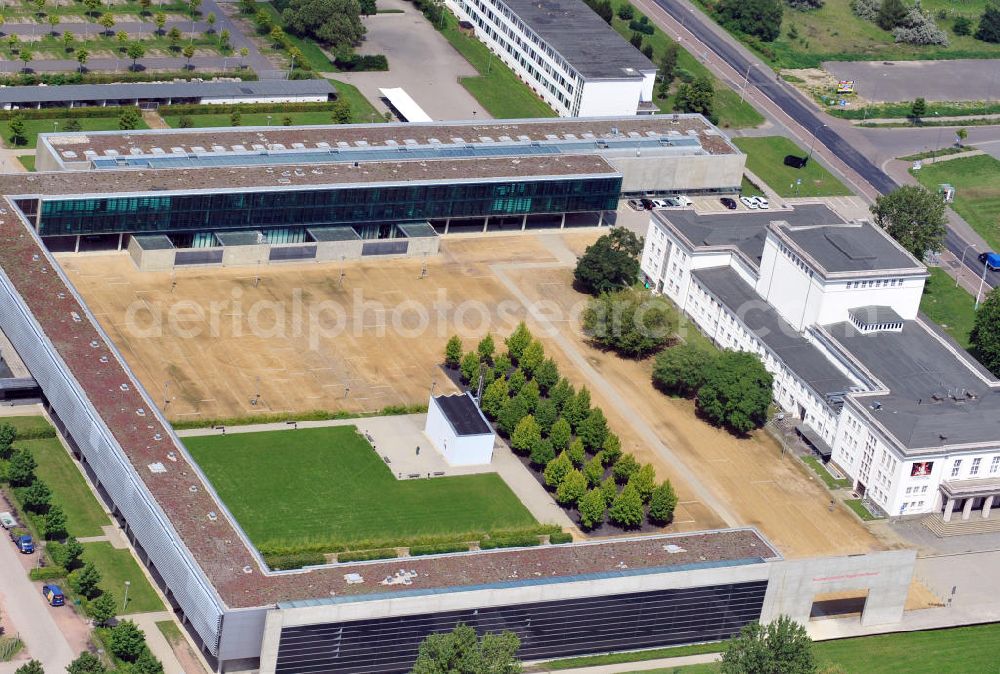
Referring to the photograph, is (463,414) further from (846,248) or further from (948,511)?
(846,248)

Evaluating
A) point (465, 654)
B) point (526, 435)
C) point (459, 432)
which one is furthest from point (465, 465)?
point (465, 654)

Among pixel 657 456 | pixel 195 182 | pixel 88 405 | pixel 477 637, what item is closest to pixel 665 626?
pixel 477 637

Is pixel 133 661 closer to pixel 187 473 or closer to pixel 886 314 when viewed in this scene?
pixel 187 473

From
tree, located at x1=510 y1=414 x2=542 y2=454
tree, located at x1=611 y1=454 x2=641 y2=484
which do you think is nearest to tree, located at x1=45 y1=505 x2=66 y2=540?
tree, located at x1=510 y1=414 x2=542 y2=454

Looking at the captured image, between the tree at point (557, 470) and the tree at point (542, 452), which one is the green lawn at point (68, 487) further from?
the tree at point (542, 452)

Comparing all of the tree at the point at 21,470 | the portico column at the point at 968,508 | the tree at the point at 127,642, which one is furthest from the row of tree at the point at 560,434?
the tree at the point at 21,470

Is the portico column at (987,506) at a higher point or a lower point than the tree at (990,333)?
lower

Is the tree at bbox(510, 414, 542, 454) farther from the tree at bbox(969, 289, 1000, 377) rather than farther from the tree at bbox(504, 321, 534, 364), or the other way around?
the tree at bbox(969, 289, 1000, 377)
